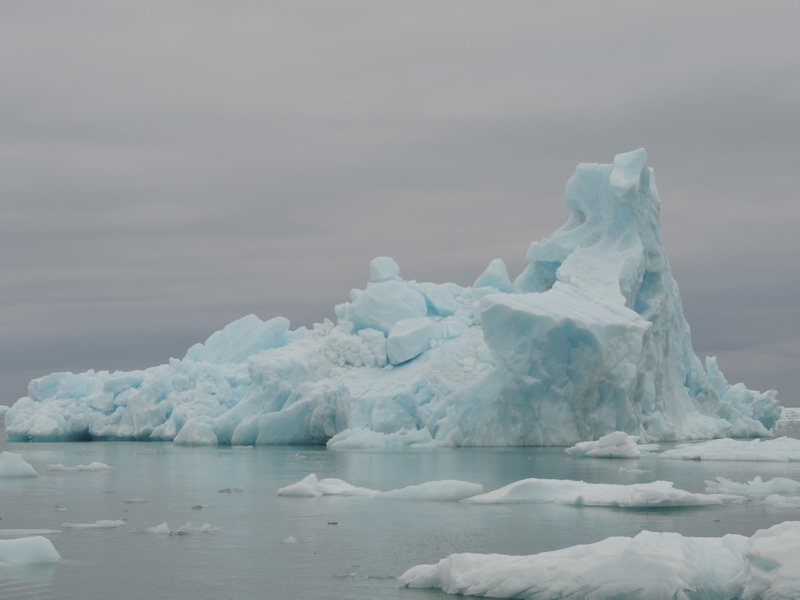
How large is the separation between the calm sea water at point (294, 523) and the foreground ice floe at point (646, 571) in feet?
1.50

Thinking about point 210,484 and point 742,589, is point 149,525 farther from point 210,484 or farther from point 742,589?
point 742,589

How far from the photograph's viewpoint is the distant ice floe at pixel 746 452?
24.2m

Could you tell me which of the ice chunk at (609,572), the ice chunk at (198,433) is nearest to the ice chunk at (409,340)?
the ice chunk at (198,433)

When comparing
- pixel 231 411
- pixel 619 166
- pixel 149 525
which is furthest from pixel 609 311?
pixel 149 525

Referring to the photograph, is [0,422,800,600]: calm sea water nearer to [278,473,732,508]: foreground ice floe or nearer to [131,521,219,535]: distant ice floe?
[131,521,219,535]: distant ice floe

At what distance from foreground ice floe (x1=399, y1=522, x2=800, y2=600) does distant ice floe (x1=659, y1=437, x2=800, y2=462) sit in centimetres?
1582

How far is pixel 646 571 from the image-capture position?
8.27m

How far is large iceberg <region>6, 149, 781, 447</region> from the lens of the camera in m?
27.8

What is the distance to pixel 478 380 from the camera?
28.4 metres

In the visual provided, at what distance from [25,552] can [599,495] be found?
7.79 m

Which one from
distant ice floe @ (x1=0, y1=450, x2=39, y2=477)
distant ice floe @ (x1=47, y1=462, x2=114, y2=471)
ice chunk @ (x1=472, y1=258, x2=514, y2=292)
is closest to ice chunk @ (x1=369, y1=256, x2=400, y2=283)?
ice chunk @ (x1=472, y1=258, x2=514, y2=292)

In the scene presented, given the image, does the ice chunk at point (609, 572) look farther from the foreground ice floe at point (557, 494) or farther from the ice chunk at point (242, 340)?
the ice chunk at point (242, 340)

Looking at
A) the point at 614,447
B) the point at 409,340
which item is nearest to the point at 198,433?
the point at 409,340

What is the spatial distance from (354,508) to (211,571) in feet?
16.9
